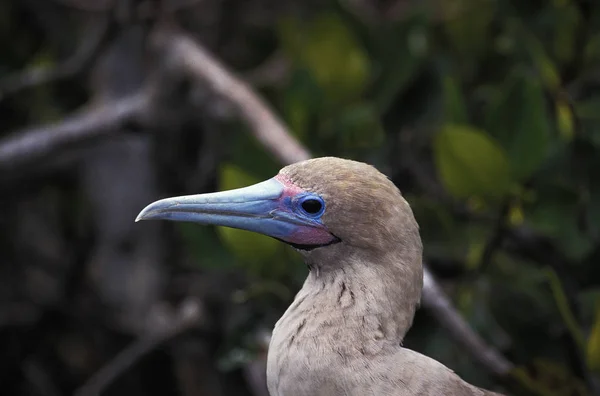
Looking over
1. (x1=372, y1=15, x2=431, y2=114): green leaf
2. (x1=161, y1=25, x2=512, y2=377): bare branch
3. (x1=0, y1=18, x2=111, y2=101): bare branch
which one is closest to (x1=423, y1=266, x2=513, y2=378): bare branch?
(x1=161, y1=25, x2=512, y2=377): bare branch

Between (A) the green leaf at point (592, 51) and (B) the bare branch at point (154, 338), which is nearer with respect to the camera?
(A) the green leaf at point (592, 51)

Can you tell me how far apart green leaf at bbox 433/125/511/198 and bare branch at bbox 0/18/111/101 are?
1.50 metres

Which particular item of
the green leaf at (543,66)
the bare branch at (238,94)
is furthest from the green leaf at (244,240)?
the green leaf at (543,66)

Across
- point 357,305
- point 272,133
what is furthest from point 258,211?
point 272,133

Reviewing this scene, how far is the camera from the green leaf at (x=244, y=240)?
112 inches

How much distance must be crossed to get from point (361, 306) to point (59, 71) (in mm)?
2230

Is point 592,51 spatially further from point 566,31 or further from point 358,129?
point 358,129

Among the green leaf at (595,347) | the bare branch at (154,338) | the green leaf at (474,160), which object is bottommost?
the bare branch at (154,338)

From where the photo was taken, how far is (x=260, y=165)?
312cm

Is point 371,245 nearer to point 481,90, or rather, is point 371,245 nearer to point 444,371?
point 444,371

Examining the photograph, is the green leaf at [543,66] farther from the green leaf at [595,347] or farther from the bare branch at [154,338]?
the bare branch at [154,338]

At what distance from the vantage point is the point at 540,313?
2.94 meters

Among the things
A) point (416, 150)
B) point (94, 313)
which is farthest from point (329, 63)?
point (94, 313)

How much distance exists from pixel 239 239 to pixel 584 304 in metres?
1.02
